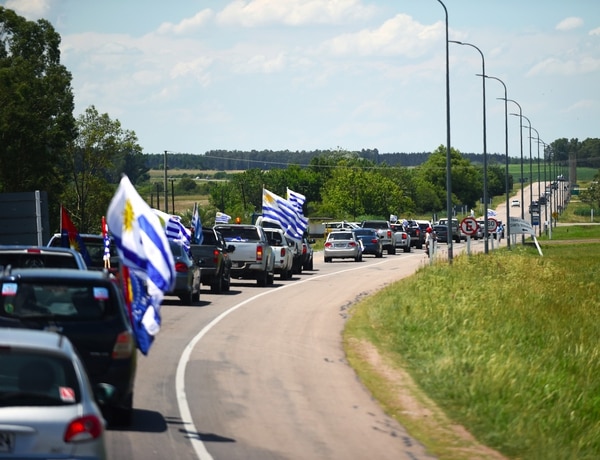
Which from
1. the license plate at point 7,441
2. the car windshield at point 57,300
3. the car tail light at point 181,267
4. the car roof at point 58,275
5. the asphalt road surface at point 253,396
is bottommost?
the asphalt road surface at point 253,396

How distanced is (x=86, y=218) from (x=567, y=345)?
62.6 m

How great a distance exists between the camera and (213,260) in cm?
3384

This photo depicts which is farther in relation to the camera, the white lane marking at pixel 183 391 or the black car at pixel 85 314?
the black car at pixel 85 314

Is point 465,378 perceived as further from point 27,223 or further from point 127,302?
point 27,223

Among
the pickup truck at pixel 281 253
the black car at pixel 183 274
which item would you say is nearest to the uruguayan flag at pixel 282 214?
the pickup truck at pixel 281 253

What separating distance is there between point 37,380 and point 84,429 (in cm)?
51

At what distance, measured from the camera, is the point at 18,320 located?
12.4 m

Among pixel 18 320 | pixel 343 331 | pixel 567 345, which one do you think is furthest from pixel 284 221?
pixel 18 320

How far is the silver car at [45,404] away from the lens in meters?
7.89

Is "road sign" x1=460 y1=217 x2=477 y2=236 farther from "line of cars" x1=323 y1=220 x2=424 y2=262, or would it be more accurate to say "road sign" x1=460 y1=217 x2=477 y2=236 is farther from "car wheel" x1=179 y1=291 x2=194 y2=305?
"car wheel" x1=179 y1=291 x2=194 y2=305

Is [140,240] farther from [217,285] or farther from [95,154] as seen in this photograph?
[95,154]

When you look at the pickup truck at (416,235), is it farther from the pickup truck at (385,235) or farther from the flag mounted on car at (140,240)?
the flag mounted on car at (140,240)

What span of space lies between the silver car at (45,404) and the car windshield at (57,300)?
3994 mm

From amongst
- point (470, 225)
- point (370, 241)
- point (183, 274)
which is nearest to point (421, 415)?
point (183, 274)
